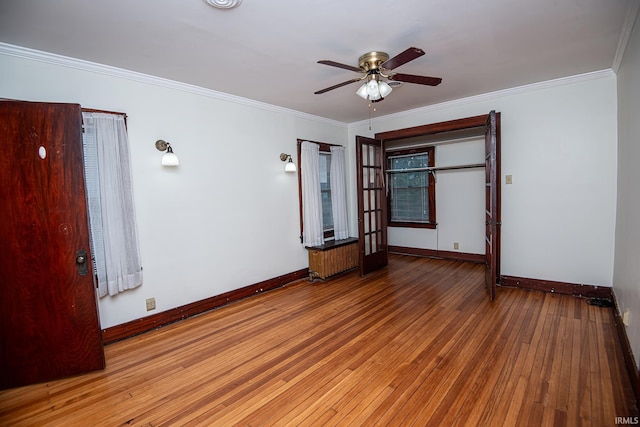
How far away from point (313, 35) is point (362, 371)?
2650mm

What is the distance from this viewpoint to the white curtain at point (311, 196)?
460 centimetres

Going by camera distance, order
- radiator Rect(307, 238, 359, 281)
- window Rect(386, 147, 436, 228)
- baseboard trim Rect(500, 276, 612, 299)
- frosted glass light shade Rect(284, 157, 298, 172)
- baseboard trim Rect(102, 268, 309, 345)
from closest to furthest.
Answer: baseboard trim Rect(102, 268, 309, 345), baseboard trim Rect(500, 276, 612, 299), frosted glass light shade Rect(284, 157, 298, 172), radiator Rect(307, 238, 359, 281), window Rect(386, 147, 436, 228)

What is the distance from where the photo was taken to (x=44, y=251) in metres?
2.25

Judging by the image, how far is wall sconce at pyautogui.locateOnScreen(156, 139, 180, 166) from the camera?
10.1ft

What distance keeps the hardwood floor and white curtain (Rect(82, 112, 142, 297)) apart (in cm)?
72

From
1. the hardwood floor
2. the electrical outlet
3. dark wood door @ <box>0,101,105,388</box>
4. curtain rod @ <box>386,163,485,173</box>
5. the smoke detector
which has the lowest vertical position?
the hardwood floor

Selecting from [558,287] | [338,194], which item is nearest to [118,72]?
[338,194]

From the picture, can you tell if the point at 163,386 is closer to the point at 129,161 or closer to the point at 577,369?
the point at 129,161

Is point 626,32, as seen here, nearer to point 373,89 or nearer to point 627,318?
point 373,89

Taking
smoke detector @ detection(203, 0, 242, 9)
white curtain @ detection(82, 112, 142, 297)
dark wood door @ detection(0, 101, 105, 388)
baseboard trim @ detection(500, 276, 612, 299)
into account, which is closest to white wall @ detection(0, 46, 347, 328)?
white curtain @ detection(82, 112, 142, 297)

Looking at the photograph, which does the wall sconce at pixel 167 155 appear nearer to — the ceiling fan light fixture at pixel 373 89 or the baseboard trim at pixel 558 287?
the ceiling fan light fixture at pixel 373 89

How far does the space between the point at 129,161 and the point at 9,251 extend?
45.5 inches

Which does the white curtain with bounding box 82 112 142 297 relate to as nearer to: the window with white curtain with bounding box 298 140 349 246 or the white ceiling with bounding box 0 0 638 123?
the white ceiling with bounding box 0 0 638 123

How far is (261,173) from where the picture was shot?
4145 millimetres
